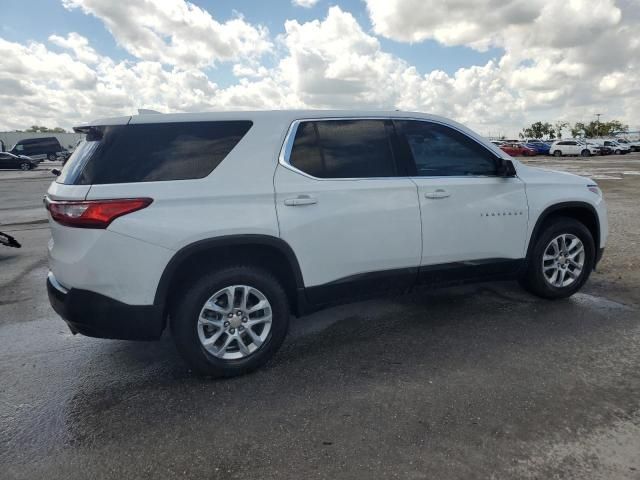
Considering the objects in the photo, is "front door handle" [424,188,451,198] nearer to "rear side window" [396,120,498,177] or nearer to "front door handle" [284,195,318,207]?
"rear side window" [396,120,498,177]

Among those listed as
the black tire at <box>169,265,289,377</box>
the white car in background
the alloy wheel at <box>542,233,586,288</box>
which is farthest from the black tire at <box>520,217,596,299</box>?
the white car in background

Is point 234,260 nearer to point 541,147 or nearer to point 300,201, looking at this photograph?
point 300,201

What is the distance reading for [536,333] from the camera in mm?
3678

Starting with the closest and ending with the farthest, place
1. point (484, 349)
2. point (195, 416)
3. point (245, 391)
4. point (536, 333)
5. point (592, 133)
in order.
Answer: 1. point (195, 416)
2. point (245, 391)
3. point (484, 349)
4. point (536, 333)
5. point (592, 133)

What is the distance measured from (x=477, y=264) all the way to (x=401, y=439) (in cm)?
194

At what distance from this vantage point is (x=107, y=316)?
110 inches

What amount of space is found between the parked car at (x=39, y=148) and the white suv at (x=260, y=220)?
47.2m

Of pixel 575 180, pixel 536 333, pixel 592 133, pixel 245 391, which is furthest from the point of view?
pixel 592 133

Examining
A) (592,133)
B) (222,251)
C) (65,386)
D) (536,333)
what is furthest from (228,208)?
(592,133)

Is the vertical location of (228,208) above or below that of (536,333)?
above

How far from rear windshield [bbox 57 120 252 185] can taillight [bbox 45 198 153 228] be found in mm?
143

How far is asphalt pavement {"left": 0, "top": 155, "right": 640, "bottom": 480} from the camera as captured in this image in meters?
2.25

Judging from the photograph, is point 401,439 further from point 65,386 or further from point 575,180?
point 575,180

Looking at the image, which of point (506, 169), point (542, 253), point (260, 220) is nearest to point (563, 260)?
point (542, 253)
